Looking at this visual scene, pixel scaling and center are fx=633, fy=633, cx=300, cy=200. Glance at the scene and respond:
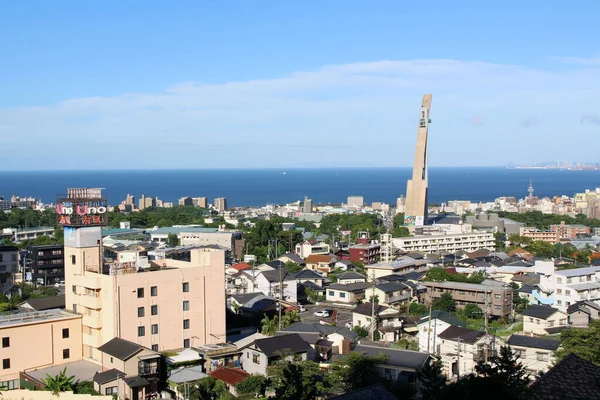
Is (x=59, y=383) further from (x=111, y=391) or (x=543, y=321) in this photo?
(x=543, y=321)

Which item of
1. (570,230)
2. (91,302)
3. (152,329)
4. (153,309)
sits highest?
(91,302)

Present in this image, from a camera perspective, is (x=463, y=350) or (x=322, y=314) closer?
(x=463, y=350)

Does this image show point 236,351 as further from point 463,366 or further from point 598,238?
point 598,238

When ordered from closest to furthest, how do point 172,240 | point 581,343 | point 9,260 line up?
point 581,343, point 9,260, point 172,240

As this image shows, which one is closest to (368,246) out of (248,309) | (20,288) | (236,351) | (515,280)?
(515,280)

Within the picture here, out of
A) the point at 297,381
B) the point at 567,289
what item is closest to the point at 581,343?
the point at 297,381

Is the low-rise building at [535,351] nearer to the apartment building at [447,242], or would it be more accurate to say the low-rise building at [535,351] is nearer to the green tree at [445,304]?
the green tree at [445,304]

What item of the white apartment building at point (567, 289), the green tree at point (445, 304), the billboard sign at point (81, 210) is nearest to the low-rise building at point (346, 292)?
the green tree at point (445, 304)
